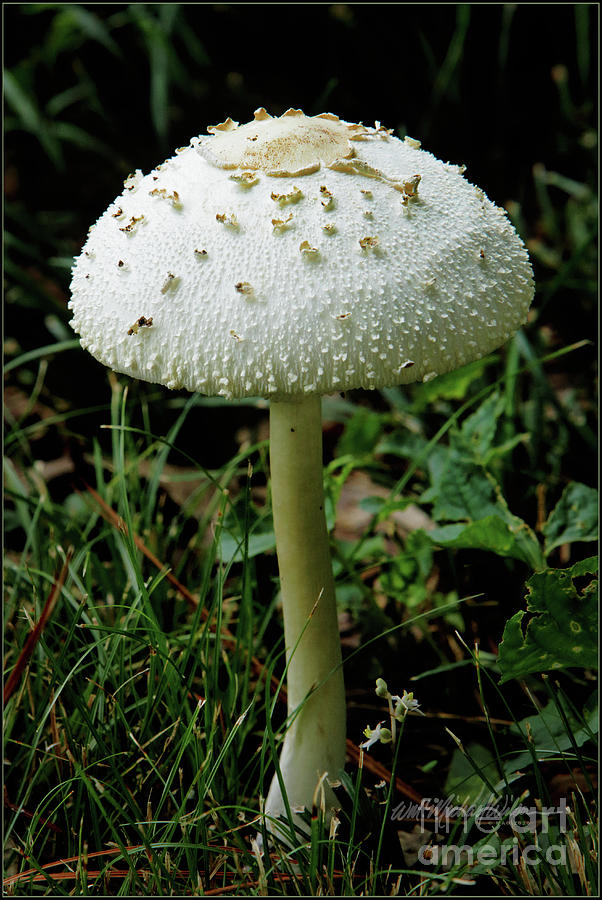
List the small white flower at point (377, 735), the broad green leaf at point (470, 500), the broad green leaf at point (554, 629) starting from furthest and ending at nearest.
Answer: the broad green leaf at point (470, 500)
the broad green leaf at point (554, 629)
the small white flower at point (377, 735)

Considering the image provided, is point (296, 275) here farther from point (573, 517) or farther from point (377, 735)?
point (573, 517)

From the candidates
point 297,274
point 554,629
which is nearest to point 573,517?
point 554,629

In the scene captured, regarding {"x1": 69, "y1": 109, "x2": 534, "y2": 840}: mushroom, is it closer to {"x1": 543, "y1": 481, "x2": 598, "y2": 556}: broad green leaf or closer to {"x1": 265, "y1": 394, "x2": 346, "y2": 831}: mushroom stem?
{"x1": 265, "y1": 394, "x2": 346, "y2": 831}: mushroom stem

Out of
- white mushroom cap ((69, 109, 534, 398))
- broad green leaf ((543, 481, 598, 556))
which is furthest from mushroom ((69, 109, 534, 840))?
broad green leaf ((543, 481, 598, 556))

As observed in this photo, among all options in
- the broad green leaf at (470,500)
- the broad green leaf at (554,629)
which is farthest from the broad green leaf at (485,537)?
the broad green leaf at (554,629)

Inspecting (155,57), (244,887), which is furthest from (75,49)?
(244,887)

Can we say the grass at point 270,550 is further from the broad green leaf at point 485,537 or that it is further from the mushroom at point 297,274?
the mushroom at point 297,274
